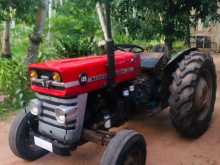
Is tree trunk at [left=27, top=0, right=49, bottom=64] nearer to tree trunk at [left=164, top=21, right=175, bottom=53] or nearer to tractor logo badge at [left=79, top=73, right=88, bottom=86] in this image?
tree trunk at [left=164, top=21, right=175, bottom=53]

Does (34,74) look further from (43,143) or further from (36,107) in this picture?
(43,143)

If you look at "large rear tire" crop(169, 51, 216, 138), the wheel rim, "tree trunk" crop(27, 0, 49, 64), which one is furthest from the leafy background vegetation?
the wheel rim

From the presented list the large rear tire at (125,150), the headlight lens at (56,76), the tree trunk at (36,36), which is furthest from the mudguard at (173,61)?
the tree trunk at (36,36)

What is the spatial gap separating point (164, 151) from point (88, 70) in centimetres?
153

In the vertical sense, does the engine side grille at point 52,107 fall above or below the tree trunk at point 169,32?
below

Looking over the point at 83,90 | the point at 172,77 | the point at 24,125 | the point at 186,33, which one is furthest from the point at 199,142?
the point at 186,33

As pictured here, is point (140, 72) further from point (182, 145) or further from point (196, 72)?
point (182, 145)

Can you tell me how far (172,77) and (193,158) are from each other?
1121 mm

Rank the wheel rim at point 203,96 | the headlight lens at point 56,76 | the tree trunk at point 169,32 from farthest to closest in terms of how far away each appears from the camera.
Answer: the tree trunk at point 169,32 < the wheel rim at point 203,96 < the headlight lens at point 56,76

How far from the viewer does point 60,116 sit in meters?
4.00

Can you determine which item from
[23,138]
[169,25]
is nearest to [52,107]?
[23,138]

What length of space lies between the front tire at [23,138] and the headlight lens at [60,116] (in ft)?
2.04

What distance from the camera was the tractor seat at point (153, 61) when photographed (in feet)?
17.4

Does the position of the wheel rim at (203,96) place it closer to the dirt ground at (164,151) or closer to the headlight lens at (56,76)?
the dirt ground at (164,151)
